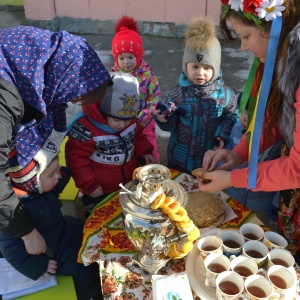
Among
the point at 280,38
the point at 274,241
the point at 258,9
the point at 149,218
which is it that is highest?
the point at 258,9

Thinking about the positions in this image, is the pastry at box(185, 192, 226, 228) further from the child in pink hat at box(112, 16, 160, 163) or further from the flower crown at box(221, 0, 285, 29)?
the child in pink hat at box(112, 16, 160, 163)

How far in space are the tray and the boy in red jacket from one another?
0.99 meters

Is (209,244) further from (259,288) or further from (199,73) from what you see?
(199,73)

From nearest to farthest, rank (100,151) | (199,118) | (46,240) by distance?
(46,240) → (100,151) → (199,118)

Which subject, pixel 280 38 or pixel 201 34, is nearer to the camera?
pixel 280 38

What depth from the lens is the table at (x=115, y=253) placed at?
1623mm

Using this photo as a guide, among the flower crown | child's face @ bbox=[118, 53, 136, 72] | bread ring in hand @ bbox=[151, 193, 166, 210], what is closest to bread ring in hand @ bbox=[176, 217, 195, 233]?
bread ring in hand @ bbox=[151, 193, 166, 210]

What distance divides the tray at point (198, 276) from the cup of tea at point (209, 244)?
7 centimetres

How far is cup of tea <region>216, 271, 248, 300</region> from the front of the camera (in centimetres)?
146

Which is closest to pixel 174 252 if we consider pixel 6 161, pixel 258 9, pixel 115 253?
pixel 115 253

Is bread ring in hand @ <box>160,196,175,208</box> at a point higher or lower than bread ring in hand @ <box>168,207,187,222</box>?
higher

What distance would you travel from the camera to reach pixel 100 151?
8.39 feet

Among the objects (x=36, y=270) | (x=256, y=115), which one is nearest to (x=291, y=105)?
(x=256, y=115)

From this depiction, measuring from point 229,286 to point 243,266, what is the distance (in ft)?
0.39
